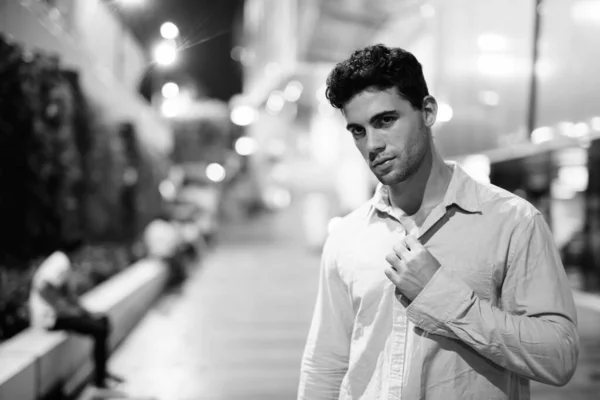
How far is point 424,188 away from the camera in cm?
165

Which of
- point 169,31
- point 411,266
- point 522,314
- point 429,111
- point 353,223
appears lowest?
point 522,314

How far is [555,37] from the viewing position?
558cm

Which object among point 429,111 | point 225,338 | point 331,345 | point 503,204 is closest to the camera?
point 503,204

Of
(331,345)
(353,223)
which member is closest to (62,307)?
(331,345)

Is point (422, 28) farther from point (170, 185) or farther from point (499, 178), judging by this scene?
point (170, 185)

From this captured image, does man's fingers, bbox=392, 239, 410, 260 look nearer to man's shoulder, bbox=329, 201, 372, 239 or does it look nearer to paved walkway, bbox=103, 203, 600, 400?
man's shoulder, bbox=329, 201, 372, 239

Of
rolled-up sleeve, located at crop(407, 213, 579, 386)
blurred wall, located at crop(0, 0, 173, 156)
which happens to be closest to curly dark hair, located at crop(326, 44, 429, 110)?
rolled-up sleeve, located at crop(407, 213, 579, 386)

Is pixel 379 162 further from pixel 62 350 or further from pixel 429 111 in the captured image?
pixel 62 350

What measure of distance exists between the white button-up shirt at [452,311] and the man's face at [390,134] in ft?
0.52

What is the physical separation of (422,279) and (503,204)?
36 cm

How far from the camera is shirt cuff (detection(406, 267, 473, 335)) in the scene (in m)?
1.37

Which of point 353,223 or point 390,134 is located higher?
point 390,134

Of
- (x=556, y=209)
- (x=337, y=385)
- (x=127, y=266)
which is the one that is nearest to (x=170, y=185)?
(x=127, y=266)

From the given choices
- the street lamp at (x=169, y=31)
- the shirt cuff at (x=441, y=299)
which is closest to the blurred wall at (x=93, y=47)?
the street lamp at (x=169, y=31)
